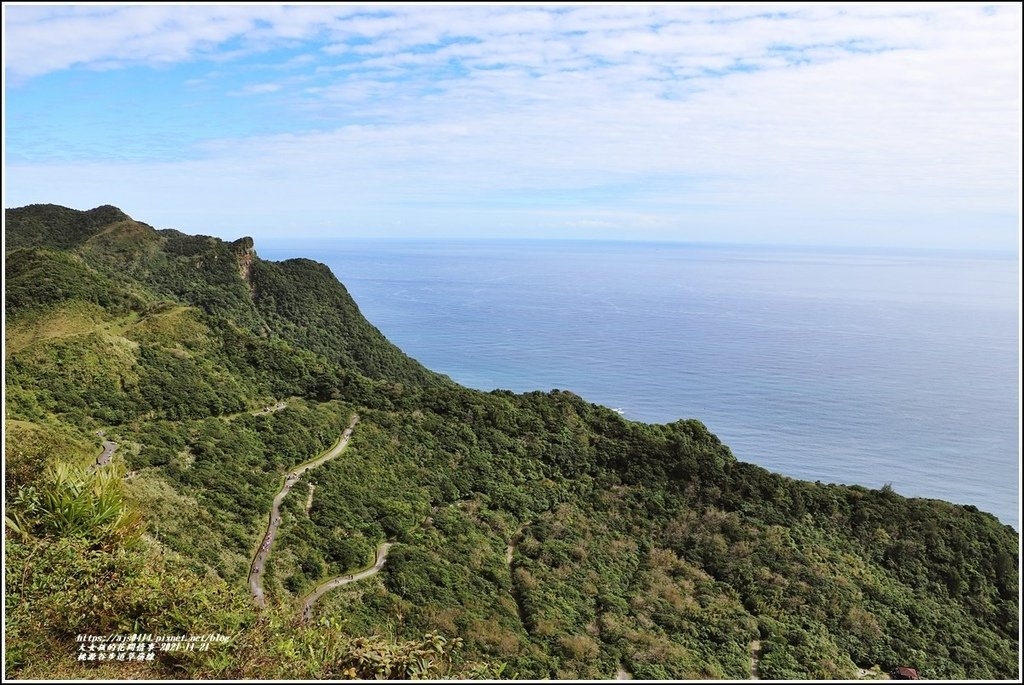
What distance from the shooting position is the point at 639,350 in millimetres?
83625

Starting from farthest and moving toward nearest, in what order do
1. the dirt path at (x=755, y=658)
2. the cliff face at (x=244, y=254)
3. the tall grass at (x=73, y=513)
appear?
the cliff face at (x=244, y=254)
the dirt path at (x=755, y=658)
the tall grass at (x=73, y=513)

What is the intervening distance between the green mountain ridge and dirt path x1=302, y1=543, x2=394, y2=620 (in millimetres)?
229

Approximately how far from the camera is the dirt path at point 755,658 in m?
15.1

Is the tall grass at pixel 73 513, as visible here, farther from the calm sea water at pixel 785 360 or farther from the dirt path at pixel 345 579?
the calm sea water at pixel 785 360

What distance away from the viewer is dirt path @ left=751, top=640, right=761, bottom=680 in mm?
15117

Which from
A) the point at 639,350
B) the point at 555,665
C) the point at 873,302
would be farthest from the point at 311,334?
the point at 873,302

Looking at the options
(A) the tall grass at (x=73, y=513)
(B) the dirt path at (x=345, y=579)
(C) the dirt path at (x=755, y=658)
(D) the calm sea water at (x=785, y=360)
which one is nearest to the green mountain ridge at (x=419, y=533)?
(A) the tall grass at (x=73, y=513)

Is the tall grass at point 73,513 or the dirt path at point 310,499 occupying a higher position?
the tall grass at point 73,513

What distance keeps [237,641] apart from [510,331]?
292 feet

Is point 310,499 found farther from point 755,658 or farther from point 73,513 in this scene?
point 73,513

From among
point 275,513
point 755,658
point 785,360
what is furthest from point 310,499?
point 785,360

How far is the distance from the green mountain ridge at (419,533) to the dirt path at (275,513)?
270 millimetres

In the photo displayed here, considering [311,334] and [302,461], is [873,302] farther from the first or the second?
[302,461]

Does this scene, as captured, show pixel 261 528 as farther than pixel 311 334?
No
